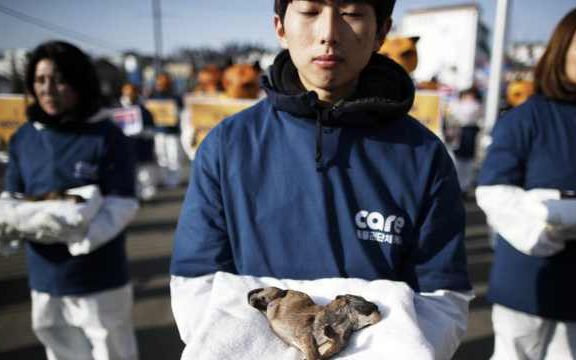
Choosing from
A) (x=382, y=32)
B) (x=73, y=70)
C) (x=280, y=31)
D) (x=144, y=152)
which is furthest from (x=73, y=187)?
(x=144, y=152)

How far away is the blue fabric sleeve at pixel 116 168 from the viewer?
2.45 m

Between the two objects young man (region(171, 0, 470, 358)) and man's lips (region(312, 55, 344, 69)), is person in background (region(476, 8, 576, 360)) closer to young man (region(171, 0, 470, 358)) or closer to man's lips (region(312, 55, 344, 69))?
young man (region(171, 0, 470, 358))

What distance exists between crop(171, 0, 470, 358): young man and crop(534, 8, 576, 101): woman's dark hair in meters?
1.05

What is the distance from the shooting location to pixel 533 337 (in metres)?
2.11

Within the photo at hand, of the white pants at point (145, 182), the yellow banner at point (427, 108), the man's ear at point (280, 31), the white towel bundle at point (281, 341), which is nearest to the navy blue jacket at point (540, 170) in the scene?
the white towel bundle at point (281, 341)

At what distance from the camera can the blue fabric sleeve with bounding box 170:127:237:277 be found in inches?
50.4

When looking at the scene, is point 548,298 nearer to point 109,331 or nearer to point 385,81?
point 385,81

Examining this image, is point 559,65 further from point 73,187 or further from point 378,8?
point 73,187

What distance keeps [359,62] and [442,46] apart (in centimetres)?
2626

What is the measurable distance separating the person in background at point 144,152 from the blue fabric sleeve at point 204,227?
6.67 meters

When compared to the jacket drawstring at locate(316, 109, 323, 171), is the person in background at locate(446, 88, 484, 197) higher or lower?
lower

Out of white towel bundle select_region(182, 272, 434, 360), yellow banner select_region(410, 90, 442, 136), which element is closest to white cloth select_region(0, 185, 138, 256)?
white towel bundle select_region(182, 272, 434, 360)

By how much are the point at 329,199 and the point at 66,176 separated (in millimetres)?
1669

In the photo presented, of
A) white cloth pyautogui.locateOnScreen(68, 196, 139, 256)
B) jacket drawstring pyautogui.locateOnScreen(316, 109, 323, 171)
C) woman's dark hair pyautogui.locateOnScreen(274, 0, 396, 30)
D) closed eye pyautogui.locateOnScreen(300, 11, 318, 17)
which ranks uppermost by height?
woman's dark hair pyautogui.locateOnScreen(274, 0, 396, 30)
